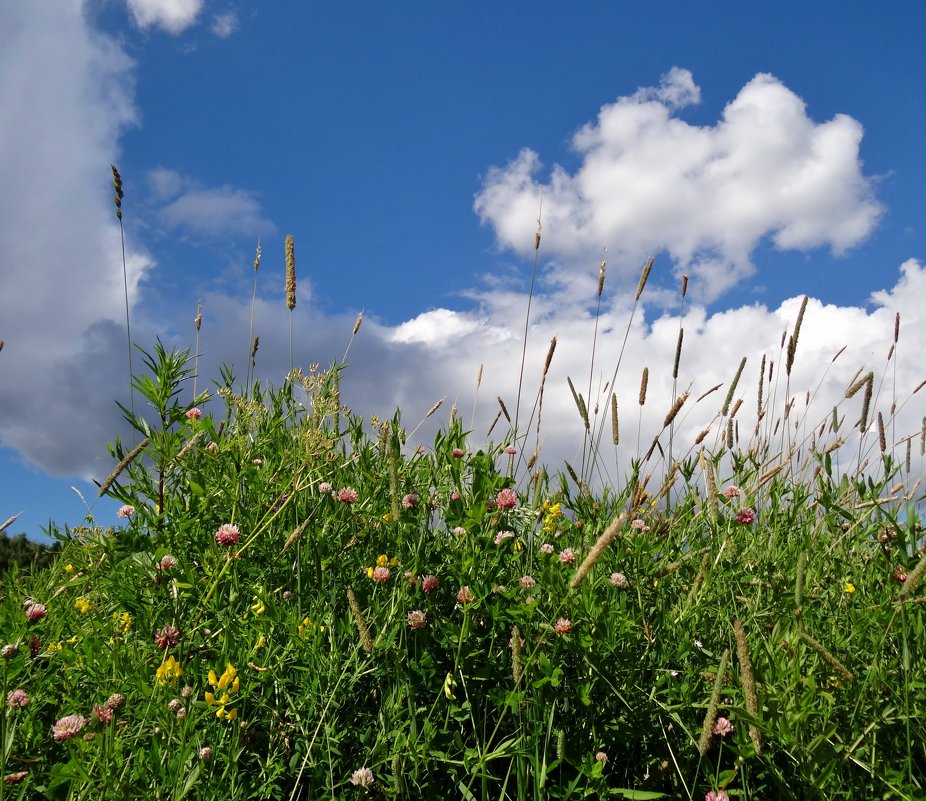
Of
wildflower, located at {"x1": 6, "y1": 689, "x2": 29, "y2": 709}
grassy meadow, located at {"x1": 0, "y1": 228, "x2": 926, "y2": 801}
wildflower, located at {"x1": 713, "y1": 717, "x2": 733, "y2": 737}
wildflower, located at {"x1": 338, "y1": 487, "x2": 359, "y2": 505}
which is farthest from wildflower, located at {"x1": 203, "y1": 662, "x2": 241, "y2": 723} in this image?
wildflower, located at {"x1": 713, "y1": 717, "x2": 733, "y2": 737}

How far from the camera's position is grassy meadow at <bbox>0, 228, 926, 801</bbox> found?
1.70 metres

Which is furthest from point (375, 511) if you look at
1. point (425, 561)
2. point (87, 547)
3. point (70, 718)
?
point (70, 718)

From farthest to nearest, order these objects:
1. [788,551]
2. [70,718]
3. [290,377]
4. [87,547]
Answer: [290,377], [788,551], [87,547], [70,718]

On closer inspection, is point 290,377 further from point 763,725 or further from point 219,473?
point 763,725

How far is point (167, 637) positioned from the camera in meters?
1.85

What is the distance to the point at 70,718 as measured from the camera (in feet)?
5.73

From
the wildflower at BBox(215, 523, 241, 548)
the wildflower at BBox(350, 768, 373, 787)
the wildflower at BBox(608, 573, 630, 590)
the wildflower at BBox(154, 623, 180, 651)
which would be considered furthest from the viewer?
the wildflower at BBox(608, 573, 630, 590)

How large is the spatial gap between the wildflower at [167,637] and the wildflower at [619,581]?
1.16 meters

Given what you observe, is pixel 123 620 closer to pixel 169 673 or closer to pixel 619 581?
pixel 169 673

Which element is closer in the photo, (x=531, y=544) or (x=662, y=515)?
(x=531, y=544)

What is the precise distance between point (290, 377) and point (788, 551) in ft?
6.33

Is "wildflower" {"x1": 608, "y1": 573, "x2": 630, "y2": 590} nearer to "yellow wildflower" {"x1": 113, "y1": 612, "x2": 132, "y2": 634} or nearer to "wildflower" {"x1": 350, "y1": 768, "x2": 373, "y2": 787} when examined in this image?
"wildflower" {"x1": 350, "y1": 768, "x2": 373, "y2": 787}

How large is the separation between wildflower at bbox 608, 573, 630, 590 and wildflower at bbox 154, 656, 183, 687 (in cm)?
114

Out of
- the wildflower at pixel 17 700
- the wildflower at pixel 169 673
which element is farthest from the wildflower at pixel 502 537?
the wildflower at pixel 17 700
